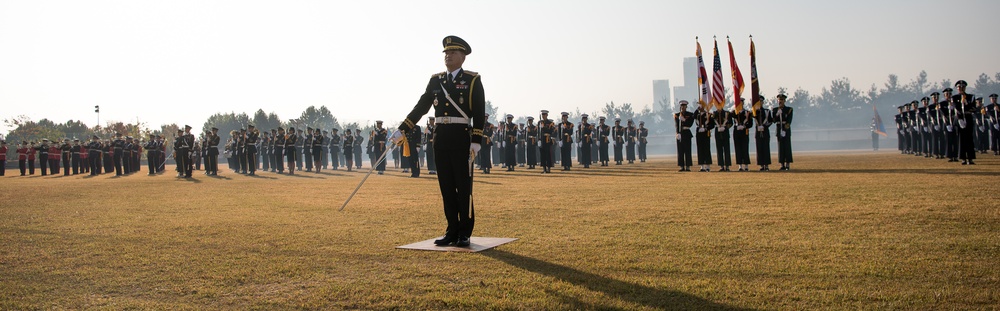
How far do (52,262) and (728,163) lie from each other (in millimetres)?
17877

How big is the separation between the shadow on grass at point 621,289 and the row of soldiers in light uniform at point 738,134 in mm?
15102

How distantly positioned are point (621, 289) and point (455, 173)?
2.96m

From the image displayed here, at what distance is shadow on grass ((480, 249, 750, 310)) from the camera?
450 centimetres

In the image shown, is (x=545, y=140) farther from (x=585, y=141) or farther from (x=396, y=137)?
(x=396, y=137)

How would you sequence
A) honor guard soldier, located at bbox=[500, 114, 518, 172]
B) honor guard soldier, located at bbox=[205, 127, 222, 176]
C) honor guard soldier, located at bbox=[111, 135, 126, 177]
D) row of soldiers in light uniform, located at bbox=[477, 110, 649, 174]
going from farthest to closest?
1. honor guard soldier, located at bbox=[111, 135, 126, 177]
2. honor guard soldier, located at bbox=[205, 127, 222, 176]
3. honor guard soldier, located at bbox=[500, 114, 518, 172]
4. row of soldiers in light uniform, located at bbox=[477, 110, 649, 174]

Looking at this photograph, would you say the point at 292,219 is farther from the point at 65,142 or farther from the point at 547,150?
the point at 65,142

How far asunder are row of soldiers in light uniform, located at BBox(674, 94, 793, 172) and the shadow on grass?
15102mm

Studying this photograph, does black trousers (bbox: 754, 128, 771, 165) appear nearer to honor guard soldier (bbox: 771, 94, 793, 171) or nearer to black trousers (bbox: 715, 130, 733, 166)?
honor guard soldier (bbox: 771, 94, 793, 171)

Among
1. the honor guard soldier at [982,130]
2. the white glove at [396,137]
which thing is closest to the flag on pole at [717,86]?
the honor guard soldier at [982,130]

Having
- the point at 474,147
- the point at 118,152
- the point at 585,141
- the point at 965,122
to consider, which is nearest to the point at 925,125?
the point at 965,122

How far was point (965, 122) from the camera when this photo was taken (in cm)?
1923

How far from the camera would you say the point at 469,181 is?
7.60 meters

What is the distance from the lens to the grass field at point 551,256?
4812 millimetres

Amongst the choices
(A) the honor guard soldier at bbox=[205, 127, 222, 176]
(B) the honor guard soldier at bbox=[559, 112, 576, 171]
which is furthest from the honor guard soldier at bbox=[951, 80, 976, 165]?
(A) the honor guard soldier at bbox=[205, 127, 222, 176]
